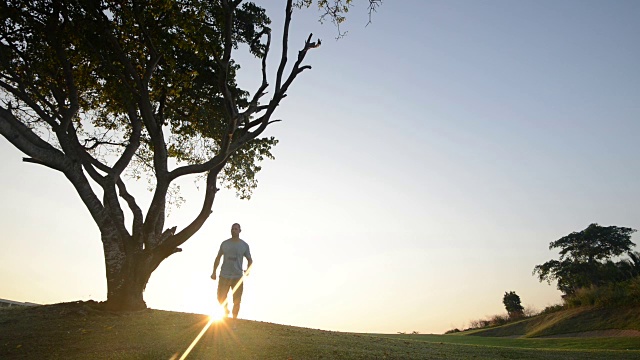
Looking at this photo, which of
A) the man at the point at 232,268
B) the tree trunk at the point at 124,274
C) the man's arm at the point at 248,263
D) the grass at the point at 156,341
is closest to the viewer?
the grass at the point at 156,341

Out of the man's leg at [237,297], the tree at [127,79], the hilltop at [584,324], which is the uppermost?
the tree at [127,79]

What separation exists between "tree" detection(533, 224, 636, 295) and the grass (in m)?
43.5

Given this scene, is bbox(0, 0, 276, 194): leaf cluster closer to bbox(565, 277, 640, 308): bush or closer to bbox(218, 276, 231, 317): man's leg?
bbox(218, 276, 231, 317): man's leg

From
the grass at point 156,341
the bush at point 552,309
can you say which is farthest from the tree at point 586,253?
the grass at point 156,341

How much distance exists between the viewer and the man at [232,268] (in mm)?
11195

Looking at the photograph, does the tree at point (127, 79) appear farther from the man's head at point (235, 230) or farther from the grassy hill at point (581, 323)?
the grassy hill at point (581, 323)

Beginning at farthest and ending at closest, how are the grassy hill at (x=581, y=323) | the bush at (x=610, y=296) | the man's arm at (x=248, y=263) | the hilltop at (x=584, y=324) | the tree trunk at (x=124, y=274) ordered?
the bush at (x=610, y=296), the grassy hill at (x=581, y=323), the hilltop at (x=584, y=324), the tree trunk at (x=124, y=274), the man's arm at (x=248, y=263)

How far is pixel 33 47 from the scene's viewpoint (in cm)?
1429

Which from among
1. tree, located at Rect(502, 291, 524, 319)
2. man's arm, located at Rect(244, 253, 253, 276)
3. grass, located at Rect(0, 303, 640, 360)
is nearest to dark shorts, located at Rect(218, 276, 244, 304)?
man's arm, located at Rect(244, 253, 253, 276)

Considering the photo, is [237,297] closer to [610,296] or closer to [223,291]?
[223,291]

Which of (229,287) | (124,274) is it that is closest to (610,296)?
(229,287)

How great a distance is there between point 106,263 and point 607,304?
29.2m

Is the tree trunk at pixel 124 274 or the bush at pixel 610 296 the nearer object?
the tree trunk at pixel 124 274

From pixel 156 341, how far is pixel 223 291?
2.29 m
